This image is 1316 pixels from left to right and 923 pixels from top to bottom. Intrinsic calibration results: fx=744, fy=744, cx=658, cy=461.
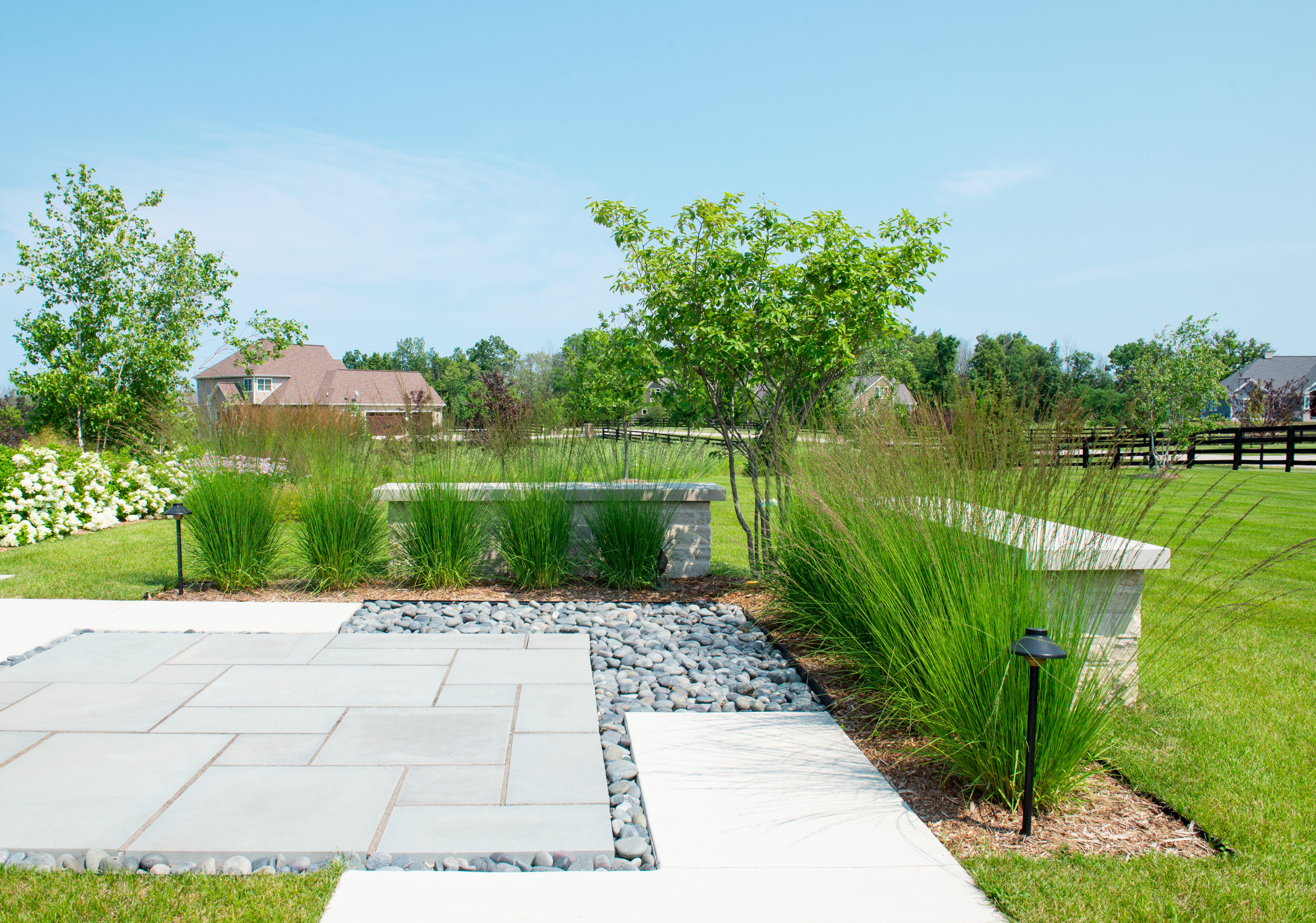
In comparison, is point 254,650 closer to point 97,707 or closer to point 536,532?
point 97,707

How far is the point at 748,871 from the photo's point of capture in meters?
2.01

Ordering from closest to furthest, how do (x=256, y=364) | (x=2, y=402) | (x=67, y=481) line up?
(x=67, y=481) → (x=256, y=364) → (x=2, y=402)

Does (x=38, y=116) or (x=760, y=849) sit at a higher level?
(x=38, y=116)

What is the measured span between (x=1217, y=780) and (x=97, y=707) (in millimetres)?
4314

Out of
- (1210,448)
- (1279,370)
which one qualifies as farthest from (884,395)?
(1279,370)

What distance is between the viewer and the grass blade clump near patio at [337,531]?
5.35m

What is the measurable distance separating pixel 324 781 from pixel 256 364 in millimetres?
15086

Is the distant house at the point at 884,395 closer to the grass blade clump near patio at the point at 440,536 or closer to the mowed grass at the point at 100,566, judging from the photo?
the grass blade clump near patio at the point at 440,536

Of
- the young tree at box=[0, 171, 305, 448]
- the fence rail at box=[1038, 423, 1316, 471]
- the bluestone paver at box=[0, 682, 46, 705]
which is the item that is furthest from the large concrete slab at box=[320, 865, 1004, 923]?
the young tree at box=[0, 171, 305, 448]

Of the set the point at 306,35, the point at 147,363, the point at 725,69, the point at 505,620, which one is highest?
the point at 306,35

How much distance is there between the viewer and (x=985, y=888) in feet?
6.25

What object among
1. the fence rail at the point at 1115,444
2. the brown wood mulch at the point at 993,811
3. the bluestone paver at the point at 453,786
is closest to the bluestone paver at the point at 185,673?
the bluestone paver at the point at 453,786

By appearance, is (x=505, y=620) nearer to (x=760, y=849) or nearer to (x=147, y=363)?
(x=760, y=849)

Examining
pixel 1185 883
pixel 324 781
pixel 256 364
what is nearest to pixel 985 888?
pixel 1185 883
